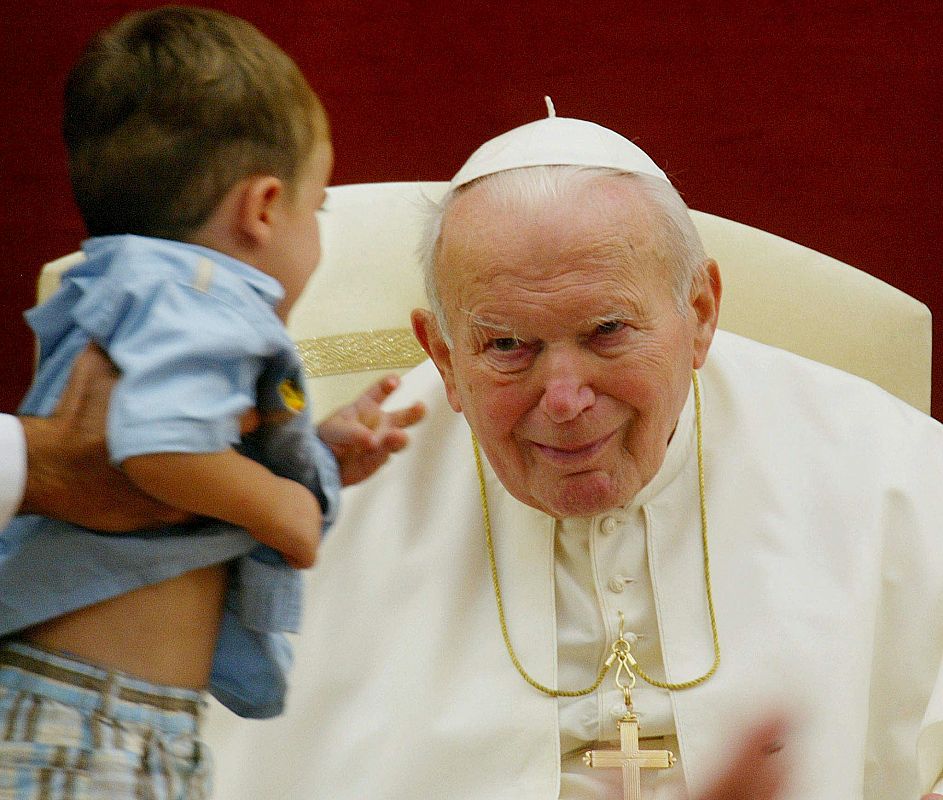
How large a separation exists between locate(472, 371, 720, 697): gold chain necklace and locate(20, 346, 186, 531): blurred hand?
3.85 ft

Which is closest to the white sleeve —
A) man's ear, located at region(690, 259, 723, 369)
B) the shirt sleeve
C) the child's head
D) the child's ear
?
the shirt sleeve

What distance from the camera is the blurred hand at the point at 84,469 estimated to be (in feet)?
6.34

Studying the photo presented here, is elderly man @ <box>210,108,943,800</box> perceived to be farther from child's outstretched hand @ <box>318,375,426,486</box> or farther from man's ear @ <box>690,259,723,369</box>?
child's outstretched hand @ <box>318,375,426,486</box>

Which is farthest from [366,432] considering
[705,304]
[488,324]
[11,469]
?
[705,304]

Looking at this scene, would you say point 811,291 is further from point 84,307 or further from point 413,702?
point 84,307

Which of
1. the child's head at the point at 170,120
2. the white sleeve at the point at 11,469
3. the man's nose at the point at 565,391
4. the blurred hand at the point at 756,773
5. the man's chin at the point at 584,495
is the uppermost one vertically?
the man's nose at the point at 565,391

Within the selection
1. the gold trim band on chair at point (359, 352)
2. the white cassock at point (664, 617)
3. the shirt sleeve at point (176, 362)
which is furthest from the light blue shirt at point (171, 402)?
the gold trim band on chair at point (359, 352)

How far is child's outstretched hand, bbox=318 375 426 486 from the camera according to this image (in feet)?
7.34

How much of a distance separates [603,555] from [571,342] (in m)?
0.49

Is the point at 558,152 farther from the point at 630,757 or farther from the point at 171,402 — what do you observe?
the point at 171,402

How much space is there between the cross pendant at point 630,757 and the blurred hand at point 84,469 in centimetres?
114

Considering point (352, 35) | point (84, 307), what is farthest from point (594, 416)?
point (352, 35)

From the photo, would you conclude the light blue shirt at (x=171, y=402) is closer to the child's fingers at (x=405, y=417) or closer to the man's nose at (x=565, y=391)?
the child's fingers at (x=405, y=417)

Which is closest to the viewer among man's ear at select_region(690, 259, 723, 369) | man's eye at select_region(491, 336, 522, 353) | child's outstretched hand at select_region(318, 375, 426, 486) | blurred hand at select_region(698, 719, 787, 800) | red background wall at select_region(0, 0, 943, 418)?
blurred hand at select_region(698, 719, 787, 800)
